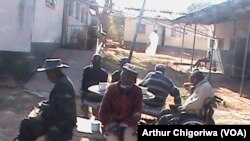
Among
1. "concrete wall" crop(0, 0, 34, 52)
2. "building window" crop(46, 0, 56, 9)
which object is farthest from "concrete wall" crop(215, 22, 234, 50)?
"concrete wall" crop(0, 0, 34, 52)

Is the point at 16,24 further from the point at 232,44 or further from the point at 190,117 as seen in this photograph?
the point at 232,44

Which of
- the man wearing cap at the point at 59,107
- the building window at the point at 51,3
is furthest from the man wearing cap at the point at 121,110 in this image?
the building window at the point at 51,3

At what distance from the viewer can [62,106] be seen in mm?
5008

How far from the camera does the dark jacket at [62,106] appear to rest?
5020 mm

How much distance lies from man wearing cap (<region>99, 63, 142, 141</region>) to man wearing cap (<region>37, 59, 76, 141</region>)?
43 cm

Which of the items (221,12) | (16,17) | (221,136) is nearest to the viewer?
(221,136)

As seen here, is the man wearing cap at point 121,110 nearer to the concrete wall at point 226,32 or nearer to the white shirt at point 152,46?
the concrete wall at point 226,32

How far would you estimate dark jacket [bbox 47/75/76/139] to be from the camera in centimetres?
502

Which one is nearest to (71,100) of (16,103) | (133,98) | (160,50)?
(133,98)

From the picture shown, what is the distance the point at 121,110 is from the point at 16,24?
8.42 metres

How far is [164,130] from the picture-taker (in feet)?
14.6

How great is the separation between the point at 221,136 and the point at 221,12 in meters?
14.4

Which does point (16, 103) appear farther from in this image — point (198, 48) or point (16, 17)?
point (198, 48)

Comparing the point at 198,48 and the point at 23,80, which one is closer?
the point at 23,80
